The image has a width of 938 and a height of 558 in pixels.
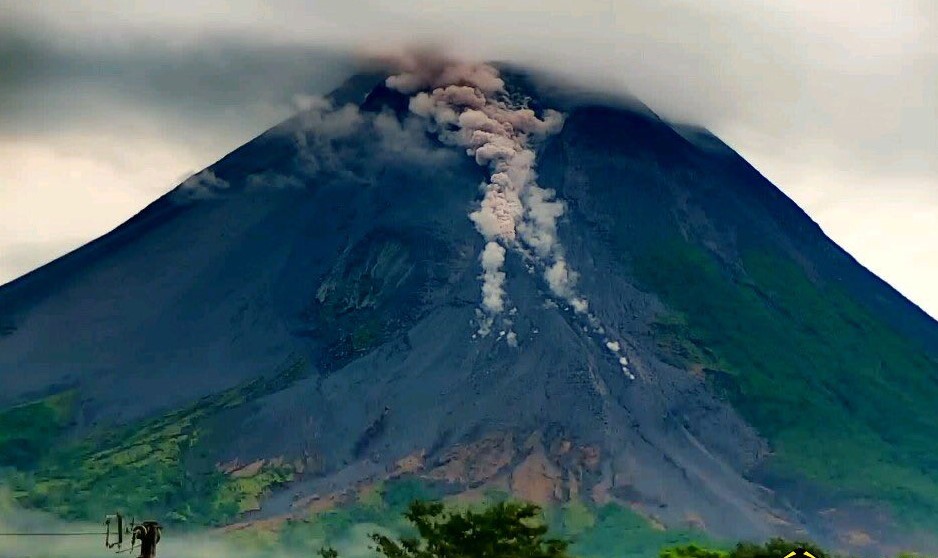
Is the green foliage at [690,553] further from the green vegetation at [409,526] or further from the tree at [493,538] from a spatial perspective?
the green vegetation at [409,526]

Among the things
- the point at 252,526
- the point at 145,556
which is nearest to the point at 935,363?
the point at 252,526

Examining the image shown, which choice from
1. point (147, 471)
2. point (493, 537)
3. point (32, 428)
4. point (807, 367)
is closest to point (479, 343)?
point (147, 471)

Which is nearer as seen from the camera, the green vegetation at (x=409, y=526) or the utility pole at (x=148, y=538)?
the utility pole at (x=148, y=538)

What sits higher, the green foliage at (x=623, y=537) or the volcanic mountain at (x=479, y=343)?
the volcanic mountain at (x=479, y=343)

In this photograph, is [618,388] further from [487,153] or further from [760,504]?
[487,153]

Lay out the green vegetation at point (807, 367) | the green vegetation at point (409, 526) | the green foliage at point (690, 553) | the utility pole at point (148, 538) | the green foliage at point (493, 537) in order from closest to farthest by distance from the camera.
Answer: the utility pole at point (148, 538)
the green foliage at point (493, 537)
the green foliage at point (690, 553)
the green vegetation at point (409, 526)
the green vegetation at point (807, 367)

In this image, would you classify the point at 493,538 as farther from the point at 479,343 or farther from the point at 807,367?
the point at 807,367

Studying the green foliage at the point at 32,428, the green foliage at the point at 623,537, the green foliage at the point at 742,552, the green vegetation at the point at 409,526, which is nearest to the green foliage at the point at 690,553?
the green foliage at the point at 742,552
